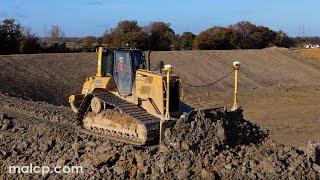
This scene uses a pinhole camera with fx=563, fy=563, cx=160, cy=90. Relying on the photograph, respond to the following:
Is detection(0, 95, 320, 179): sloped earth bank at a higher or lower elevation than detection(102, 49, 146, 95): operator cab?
lower

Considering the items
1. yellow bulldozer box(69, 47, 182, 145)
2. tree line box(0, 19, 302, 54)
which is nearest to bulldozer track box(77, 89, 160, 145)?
yellow bulldozer box(69, 47, 182, 145)

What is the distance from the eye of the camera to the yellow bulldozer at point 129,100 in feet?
43.1

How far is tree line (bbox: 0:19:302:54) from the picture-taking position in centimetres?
4144

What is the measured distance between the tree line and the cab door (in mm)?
26291

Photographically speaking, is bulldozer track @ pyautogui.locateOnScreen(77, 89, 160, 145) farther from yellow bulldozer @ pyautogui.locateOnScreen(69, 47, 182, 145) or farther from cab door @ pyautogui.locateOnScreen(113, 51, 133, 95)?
cab door @ pyautogui.locateOnScreen(113, 51, 133, 95)

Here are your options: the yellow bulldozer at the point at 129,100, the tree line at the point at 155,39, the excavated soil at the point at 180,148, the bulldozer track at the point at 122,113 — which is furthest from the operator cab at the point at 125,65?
the tree line at the point at 155,39

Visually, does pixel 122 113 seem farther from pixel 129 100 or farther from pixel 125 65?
pixel 125 65

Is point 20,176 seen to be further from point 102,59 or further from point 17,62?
point 17,62

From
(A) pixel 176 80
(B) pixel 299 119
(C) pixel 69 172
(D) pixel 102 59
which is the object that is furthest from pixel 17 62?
(C) pixel 69 172

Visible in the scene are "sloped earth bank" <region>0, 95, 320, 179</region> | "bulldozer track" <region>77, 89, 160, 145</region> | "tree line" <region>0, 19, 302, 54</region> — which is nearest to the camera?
"sloped earth bank" <region>0, 95, 320, 179</region>

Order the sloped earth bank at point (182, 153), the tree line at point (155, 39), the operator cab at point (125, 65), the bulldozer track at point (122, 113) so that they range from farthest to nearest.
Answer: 1. the tree line at point (155, 39)
2. the operator cab at point (125, 65)
3. the bulldozer track at point (122, 113)
4. the sloped earth bank at point (182, 153)

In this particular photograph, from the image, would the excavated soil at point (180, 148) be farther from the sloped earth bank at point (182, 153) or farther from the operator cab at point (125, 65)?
the operator cab at point (125, 65)

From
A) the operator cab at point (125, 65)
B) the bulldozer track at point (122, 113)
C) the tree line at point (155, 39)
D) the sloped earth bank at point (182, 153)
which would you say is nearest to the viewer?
the sloped earth bank at point (182, 153)

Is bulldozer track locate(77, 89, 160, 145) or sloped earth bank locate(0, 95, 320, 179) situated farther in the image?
bulldozer track locate(77, 89, 160, 145)
